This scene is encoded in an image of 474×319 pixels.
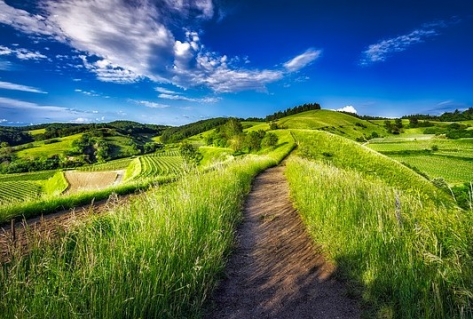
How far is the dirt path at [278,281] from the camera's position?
409 cm

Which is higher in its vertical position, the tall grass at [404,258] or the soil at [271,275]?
the tall grass at [404,258]

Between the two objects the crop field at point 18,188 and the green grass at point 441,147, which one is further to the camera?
the crop field at point 18,188

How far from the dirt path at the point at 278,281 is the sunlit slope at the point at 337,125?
88.6 meters

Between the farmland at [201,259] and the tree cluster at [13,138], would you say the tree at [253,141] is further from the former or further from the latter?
the tree cluster at [13,138]

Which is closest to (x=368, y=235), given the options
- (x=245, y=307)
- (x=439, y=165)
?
(x=245, y=307)

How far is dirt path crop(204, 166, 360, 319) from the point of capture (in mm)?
4090

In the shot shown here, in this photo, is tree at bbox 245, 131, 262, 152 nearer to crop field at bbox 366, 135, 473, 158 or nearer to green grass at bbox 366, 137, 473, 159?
green grass at bbox 366, 137, 473, 159

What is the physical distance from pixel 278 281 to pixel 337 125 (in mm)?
110244

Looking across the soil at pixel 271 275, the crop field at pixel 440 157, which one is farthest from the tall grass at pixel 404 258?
the crop field at pixel 440 157

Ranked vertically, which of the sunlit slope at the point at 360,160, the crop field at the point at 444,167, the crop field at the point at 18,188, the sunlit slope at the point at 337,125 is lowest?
the crop field at the point at 18,188

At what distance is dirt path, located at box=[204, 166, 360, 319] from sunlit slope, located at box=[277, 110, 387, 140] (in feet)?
291

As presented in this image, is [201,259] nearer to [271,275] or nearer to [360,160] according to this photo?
[271,275]

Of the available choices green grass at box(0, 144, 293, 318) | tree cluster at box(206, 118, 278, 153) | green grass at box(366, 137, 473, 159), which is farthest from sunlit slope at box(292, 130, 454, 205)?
green grass at box(366, 137, 473, 159)

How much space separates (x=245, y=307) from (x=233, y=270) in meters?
1.22
